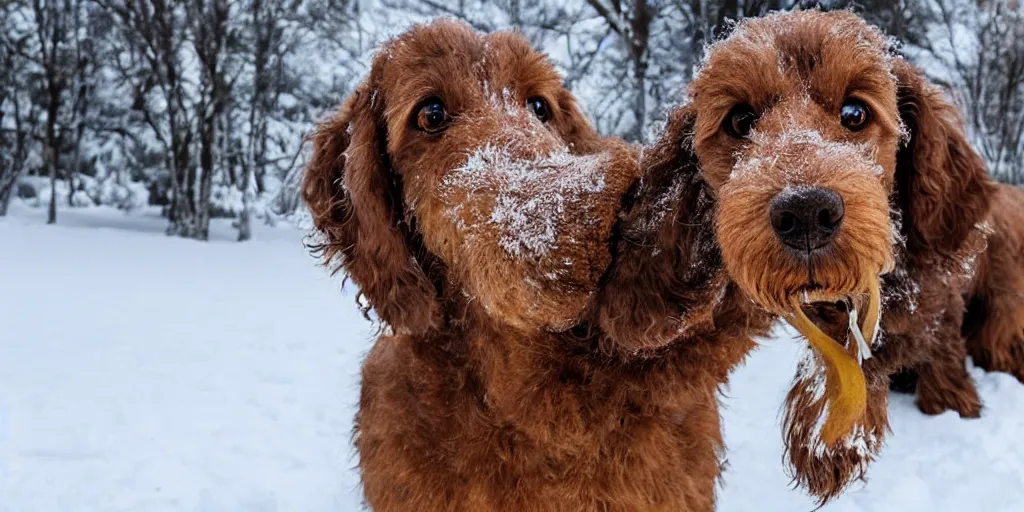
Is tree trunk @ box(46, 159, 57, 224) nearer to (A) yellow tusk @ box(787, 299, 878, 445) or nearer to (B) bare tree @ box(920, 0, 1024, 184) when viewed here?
(B) bare tree @ box(920, 0, 1024, 184)

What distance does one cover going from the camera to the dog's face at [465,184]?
1590 millimetres

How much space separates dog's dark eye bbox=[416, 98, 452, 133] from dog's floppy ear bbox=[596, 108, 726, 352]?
569 millimetres

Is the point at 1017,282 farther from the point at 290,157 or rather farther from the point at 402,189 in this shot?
the point at 290,157

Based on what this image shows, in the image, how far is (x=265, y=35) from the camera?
66.5 feet

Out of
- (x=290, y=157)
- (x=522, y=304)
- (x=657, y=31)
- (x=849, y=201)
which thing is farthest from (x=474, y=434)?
(x=290, y=157)

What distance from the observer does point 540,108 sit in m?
2.19

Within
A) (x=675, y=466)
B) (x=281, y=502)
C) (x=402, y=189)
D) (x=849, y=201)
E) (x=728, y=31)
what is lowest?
(x=281, y=502)

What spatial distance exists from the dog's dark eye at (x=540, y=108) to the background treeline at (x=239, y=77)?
1048cm

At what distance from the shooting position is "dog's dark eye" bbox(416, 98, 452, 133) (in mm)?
2006

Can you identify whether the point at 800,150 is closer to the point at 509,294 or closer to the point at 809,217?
the point at 809,217

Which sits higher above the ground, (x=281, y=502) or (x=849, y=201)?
(x=849, y=201)

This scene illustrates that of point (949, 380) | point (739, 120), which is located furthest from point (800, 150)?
point (949, 380)

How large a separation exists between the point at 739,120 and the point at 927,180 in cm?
60

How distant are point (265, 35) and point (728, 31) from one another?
2042 centimetres
